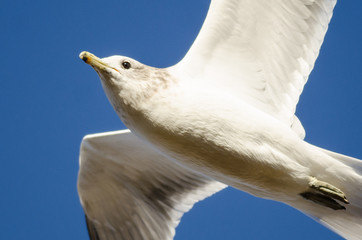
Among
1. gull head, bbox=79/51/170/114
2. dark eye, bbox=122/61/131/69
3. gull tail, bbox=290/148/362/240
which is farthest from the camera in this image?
gull tail, bbox=290/148/362/240

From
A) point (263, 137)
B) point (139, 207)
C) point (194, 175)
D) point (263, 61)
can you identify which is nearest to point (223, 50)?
point (263, 61)

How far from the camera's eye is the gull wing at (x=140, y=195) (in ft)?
14.0

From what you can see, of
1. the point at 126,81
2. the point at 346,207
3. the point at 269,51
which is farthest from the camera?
the point at 269,51

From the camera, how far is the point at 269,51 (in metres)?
3.98

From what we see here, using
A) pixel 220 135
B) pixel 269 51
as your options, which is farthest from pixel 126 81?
pixel 269 51

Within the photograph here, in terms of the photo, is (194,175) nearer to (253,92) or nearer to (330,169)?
(253,92)

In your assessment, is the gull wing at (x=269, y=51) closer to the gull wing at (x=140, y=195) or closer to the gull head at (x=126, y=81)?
the gull head at (x=126, y=81)

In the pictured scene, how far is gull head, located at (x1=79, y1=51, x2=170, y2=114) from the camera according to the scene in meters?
3.31

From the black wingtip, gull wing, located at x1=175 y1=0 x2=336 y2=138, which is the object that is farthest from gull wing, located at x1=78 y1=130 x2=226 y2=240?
gull wing, located at x1=175 y1=0 x2=336 y2=138

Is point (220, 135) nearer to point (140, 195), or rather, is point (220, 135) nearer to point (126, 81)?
point (126, 81)

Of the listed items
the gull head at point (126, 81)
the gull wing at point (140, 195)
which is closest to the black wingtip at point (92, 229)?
the gull wing at point (140, 195)

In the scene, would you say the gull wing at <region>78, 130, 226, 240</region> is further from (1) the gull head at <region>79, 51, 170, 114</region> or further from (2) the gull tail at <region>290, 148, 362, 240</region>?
(1) the gull head at <region>79, 51, 170, 114</region>

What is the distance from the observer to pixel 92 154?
13.5 ft

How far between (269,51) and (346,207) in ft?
3.52
